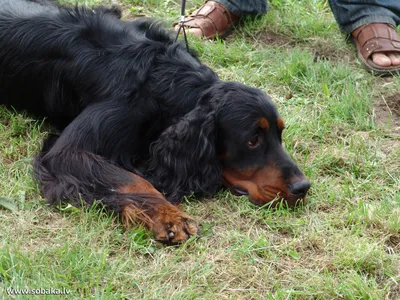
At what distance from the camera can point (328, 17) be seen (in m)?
6.08

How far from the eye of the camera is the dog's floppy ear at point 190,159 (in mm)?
3512

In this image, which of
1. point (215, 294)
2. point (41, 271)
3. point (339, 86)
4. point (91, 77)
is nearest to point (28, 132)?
point (91, 77)

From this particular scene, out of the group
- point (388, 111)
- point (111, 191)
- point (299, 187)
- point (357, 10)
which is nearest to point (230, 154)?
point (299, 187)

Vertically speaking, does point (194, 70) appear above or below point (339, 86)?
above

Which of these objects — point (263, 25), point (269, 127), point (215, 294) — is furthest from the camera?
point (263, 25)

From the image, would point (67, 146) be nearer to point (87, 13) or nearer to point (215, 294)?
point (87, 13)

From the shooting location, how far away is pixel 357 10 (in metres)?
5.61

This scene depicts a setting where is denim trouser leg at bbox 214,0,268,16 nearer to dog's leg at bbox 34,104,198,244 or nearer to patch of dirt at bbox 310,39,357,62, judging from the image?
patch of dirt at bbox 310,39,357,62

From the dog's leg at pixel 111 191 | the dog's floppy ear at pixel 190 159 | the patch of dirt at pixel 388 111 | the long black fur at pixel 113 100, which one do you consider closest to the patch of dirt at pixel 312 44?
the patch of dirt at pixel 388 111

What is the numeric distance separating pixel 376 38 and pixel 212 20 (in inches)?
53.6

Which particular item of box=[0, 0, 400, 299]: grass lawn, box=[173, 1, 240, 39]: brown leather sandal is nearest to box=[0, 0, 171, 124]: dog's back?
box=[0, 0, 400, 299]: grass lawn

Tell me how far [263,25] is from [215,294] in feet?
11.4

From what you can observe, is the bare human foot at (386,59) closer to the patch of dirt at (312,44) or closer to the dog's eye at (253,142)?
the patch of dirt at (312,44)

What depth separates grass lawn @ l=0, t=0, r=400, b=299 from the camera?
9.30 feet
